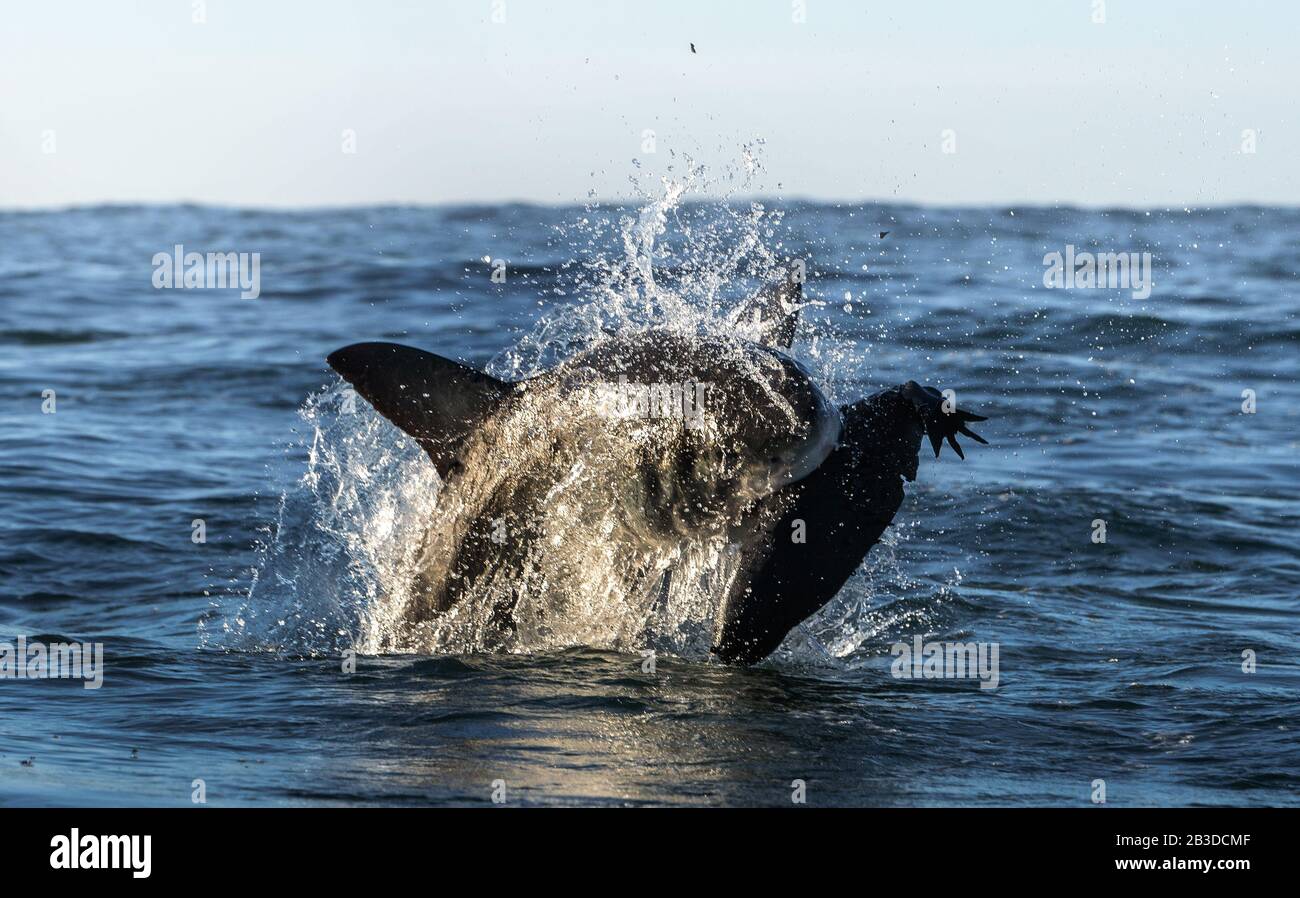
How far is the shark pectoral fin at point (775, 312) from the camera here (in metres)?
9.40

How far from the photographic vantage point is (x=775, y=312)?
31.0ft

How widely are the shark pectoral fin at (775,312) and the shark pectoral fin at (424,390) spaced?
152cm

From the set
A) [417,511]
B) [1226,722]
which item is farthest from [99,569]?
[1226,722]

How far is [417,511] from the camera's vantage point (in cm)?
1032

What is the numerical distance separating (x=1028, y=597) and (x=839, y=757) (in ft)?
14.9

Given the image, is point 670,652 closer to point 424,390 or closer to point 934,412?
point 424,390

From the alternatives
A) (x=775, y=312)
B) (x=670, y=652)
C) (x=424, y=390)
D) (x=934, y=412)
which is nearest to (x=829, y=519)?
(x=934, y=412)

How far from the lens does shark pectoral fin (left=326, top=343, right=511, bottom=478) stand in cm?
874

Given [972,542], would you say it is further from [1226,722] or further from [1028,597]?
[1226,722]

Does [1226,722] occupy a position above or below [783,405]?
below

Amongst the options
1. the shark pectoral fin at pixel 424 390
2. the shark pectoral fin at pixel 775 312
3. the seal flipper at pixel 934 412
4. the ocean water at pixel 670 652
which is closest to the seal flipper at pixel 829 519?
the seal flipper at pixel 934 412
